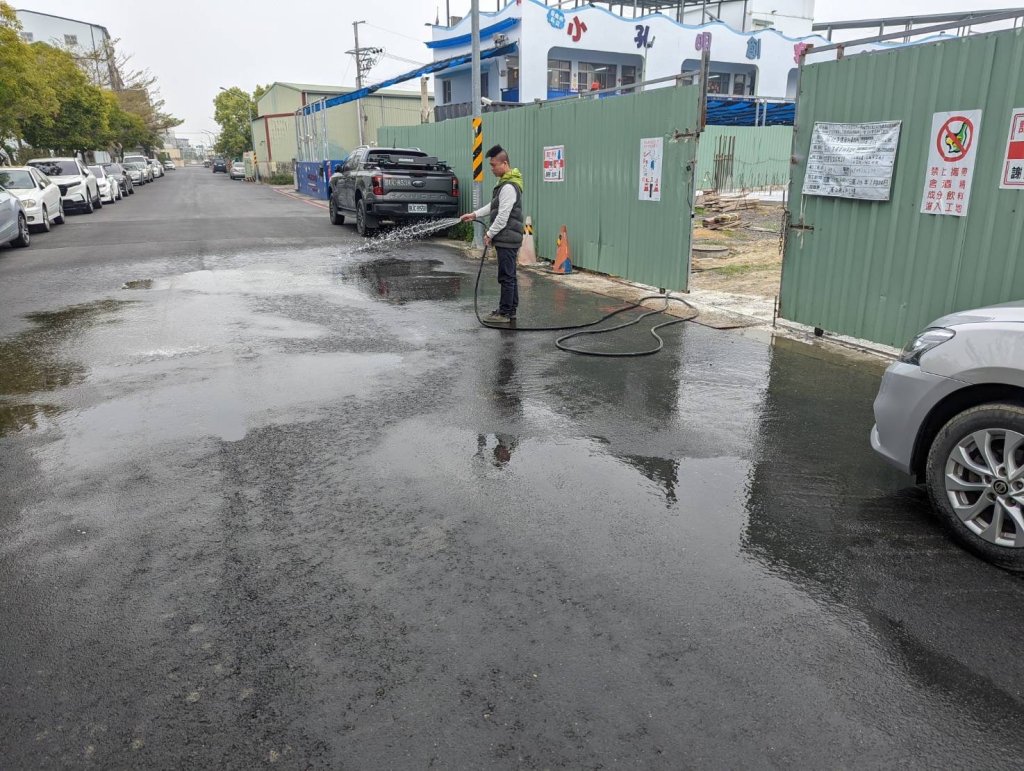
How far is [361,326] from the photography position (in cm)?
888

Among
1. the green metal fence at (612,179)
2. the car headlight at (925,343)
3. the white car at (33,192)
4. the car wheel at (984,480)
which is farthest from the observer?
the white car at (33,192)

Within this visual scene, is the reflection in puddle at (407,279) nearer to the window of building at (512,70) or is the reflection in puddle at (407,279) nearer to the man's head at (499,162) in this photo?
the man's head at (499,162)

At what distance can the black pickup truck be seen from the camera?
16.8 meters

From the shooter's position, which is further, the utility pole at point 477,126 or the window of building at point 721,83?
the window of building at point 721,83

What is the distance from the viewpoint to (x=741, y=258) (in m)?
13.9

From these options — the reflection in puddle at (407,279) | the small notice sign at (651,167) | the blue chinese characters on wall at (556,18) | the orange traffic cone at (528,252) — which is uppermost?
the blue chinese characters on wall at (556,18)

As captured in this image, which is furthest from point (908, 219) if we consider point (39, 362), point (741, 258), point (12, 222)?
point (12, 222)

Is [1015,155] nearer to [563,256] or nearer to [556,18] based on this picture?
[563,256]

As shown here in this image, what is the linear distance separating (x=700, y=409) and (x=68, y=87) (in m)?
37.8

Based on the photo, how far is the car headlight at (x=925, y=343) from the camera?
3969 mm

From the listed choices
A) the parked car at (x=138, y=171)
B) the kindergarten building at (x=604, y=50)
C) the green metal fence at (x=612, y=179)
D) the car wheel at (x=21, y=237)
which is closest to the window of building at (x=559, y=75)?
the kindergarten building at (x=604, y=50)

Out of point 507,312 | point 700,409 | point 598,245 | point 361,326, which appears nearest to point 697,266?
point 598,245

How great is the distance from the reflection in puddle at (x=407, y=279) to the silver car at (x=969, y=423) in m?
7.37

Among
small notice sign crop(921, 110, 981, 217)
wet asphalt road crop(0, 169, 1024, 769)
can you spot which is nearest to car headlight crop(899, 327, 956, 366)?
wet asphalt road crop(0, 169, 1024, 769)
